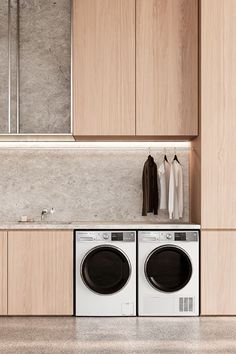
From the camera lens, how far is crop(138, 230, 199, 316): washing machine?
4301 mm

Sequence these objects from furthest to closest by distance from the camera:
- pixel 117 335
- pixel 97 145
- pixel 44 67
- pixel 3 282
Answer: pixel 97 145 → pixel 44 67 → pixel 3 282 → pixel 117 335

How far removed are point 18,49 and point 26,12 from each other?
0.42 metres

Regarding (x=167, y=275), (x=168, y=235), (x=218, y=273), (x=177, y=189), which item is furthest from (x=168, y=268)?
(x=177, y=189)

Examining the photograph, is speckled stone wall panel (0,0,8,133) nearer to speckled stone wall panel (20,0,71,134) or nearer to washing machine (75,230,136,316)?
speckled stone wall panel (20,0,71,134)

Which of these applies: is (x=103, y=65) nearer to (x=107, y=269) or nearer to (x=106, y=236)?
(x=106, y=236)

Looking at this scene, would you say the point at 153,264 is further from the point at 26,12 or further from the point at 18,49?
the point at 26,12

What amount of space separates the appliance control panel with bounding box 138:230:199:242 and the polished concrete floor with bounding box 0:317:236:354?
659mm

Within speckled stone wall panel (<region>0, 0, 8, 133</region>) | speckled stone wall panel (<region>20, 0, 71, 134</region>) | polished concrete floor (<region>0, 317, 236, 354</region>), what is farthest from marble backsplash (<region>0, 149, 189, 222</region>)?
polished concrete floor (<region>0, 317, 236, 354</region>)

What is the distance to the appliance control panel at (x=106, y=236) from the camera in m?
4.31

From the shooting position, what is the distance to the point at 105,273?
14.1 ft

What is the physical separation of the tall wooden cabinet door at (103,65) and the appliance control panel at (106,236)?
89 cm

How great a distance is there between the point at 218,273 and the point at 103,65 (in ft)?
6.76

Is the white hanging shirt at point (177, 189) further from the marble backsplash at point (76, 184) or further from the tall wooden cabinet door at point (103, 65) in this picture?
the tall wooden cabinet door at point (103, 65)

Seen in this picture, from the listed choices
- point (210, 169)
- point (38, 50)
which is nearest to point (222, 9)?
point (210, 169)
